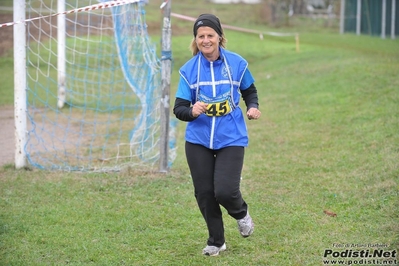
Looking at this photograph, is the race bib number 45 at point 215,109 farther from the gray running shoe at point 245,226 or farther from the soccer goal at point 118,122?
the soccer goal at point 118,122

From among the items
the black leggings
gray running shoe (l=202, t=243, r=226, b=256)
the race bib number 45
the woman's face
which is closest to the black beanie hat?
the woman's face

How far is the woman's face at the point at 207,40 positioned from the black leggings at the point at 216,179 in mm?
772

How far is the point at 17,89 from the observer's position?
860 cm

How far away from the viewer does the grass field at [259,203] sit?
5805 mm

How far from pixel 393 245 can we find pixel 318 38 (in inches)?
A: 1008

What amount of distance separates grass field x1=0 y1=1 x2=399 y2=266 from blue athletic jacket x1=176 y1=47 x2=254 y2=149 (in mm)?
1032

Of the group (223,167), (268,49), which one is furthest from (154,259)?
(268,49)

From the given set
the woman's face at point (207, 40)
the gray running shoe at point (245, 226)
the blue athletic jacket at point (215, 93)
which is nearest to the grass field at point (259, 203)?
the gray running shoe at point (245, 226)

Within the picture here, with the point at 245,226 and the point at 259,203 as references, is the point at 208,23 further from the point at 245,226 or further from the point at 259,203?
the point at 259,203

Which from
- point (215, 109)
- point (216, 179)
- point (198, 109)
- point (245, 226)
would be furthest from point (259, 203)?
point (198, 109)

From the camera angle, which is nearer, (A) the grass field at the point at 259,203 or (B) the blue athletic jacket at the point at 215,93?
(B) the blue athletic jacket at the point at 215,93

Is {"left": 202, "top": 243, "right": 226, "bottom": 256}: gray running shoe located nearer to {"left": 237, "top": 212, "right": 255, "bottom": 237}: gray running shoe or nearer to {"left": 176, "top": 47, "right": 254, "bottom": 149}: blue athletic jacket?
{"left": 237, "top": 212, "right": 255, "bottom": 237}: gray running shoe

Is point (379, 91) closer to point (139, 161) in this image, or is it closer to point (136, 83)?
point (136, 83)

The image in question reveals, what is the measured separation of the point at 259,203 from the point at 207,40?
256 centimetres
